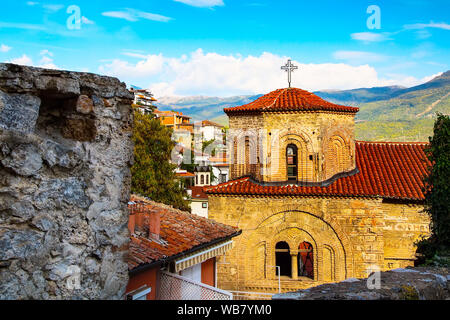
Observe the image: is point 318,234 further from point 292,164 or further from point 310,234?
point 292,164

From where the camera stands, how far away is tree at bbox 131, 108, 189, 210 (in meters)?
19.0

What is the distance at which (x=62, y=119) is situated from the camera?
101 inches

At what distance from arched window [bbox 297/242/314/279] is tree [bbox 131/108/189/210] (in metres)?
7.39

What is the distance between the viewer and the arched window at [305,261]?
13266 millimetres

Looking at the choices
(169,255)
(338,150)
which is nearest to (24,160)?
(169,255)

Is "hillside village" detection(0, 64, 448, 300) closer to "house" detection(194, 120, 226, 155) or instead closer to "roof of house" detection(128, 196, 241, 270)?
"roof of house" detection(128, 196, 241, 270)

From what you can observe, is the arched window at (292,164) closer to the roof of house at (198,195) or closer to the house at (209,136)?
the roof of house at (198,195)

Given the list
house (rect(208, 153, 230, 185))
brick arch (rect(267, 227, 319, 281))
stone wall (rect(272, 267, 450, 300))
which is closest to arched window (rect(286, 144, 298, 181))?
brick arch (rect(267, 227, 319, 281))

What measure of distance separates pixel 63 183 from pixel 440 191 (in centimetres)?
601

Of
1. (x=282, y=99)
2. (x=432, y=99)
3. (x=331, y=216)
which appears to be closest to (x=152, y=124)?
(x=282, y=99)

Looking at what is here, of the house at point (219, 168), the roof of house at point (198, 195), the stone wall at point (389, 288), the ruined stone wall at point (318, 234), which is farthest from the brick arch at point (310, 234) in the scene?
the house at point (219, 168)

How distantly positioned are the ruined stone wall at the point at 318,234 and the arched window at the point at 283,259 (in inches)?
12.9
